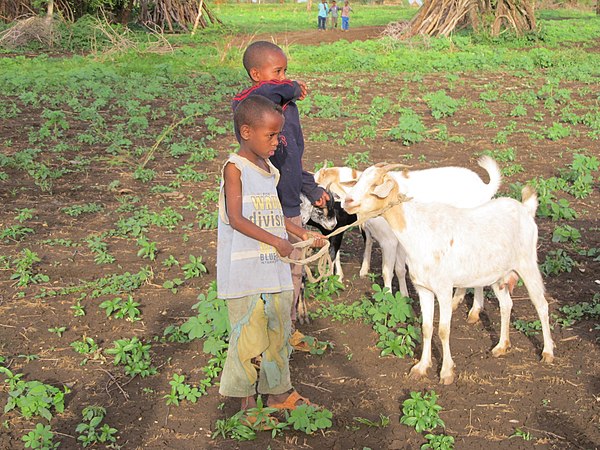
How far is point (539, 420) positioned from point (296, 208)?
2046 millimetres

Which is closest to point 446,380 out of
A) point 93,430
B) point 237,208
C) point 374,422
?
point 374,422

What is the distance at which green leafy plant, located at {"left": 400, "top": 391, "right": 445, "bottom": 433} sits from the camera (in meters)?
4.09

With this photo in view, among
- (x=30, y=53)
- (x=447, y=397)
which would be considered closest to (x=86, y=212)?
(x=447, y=397)

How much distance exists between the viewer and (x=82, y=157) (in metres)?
10.1

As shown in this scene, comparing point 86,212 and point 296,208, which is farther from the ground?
point 296,208

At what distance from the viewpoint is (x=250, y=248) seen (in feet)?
12.4

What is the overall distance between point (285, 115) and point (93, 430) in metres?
2.24

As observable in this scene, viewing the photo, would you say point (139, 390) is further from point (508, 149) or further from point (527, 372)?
point (508, 149)

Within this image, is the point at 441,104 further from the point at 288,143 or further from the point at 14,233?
the point at 288,143

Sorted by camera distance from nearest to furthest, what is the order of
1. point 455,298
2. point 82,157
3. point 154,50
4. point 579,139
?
1. point 455,298
2. point 82,157
3. point 579,139
4. point 154,50

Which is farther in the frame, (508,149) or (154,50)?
Answer: (154,50)

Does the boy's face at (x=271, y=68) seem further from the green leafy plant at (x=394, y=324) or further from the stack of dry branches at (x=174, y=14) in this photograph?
Result: the stack of dry branches at (x=174, y=14)

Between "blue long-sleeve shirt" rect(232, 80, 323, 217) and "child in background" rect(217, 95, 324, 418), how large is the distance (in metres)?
0.44

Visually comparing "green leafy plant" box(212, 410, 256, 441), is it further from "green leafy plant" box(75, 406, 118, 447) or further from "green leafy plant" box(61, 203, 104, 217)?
"green leafy plant" box(61, 203, 104, 217)
